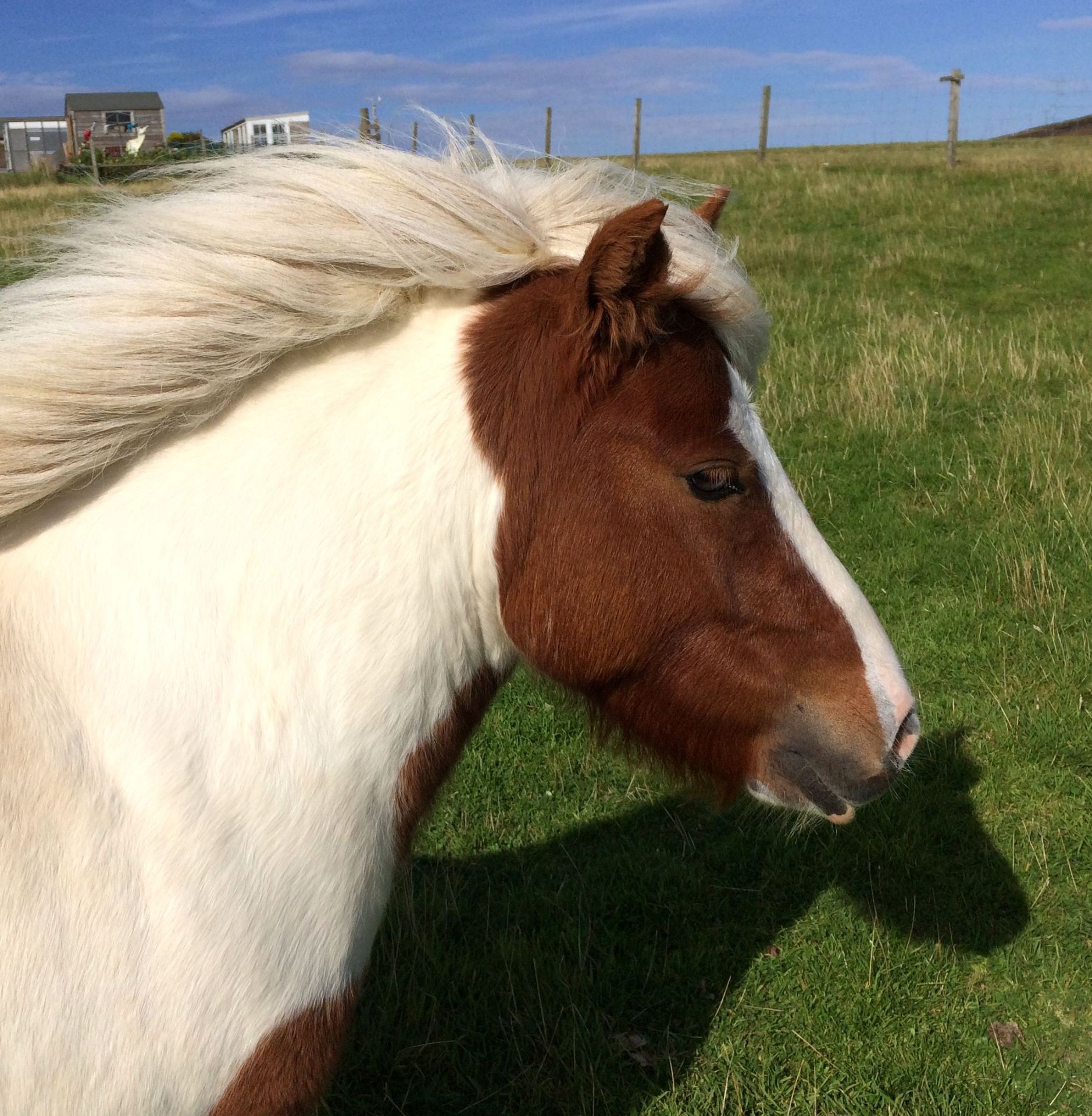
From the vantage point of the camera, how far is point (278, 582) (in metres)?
1.66

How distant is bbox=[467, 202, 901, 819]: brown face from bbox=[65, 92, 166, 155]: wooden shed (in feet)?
175

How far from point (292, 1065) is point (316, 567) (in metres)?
0.83

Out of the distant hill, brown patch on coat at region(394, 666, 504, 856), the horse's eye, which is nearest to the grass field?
brown patch on coat at region(394, 666, 504, 856)

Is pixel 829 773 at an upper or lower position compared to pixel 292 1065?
upper

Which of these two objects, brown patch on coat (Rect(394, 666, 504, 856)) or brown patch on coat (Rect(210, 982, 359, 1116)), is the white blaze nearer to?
brown patch on coat (Rect(394, 666, 504, 856))

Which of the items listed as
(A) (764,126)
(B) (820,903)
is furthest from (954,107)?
(B) (820,903)

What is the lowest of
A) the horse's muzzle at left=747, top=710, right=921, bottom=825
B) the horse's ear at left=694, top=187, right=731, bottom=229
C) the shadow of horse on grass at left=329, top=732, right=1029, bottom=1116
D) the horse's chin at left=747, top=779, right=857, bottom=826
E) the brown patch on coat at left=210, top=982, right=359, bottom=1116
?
the shadow of horse on grass at left=329, top=732, right=1029, bottom=1116

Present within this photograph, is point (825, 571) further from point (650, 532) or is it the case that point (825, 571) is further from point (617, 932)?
point (617, 932)

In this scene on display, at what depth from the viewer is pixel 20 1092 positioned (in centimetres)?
148

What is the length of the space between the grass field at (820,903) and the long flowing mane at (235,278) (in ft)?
1.81

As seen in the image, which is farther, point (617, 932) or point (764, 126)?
point (764, 126)

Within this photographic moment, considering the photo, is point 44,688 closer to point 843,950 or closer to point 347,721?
point 347,721

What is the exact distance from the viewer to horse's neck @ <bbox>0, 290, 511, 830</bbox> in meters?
1.62

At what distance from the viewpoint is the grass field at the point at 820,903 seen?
2908 mm
